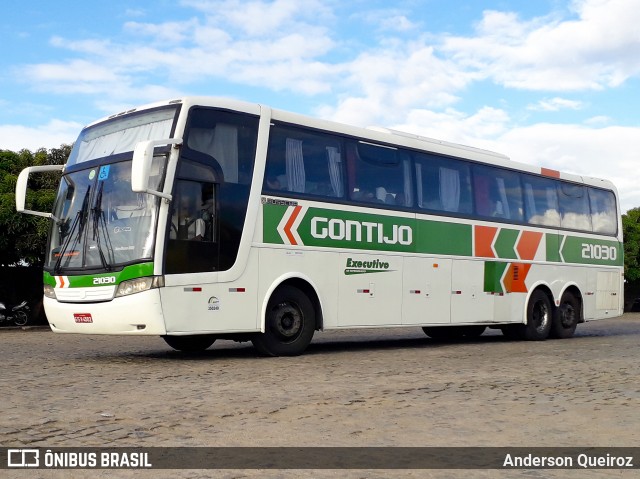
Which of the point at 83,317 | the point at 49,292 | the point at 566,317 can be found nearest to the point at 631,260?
the point at 566,317

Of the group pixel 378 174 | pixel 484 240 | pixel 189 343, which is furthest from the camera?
pixel 484 240

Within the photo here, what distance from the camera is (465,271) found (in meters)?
16.4

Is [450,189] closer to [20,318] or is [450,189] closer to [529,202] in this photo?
[529,202]

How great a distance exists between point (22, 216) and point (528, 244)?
1477 cm

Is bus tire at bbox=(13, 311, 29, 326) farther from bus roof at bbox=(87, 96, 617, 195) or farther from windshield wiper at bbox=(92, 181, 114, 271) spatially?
windshield wiper at bbox=(92, 181, 114, 271)

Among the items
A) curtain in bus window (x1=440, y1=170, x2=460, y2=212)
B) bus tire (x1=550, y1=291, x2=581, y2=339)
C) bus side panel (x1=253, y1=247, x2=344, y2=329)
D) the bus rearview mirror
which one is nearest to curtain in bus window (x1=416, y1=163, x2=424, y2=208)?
curtain in bus window (x1=440, y1=170, x2=460, y2=212)

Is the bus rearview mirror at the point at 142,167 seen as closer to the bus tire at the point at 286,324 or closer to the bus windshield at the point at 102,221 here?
the bus windshield at the point at 102,221

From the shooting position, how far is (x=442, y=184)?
52.6 ft

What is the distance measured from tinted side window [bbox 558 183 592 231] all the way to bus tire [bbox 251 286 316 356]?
8.63 m

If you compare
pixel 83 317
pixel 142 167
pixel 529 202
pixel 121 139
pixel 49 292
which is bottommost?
pixel 83 317

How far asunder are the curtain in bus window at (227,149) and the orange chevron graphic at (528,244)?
7.81 meters

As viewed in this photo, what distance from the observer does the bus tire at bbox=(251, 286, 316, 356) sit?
1266cm

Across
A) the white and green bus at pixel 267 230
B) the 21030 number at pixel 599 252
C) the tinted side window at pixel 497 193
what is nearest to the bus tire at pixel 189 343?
the white and green bus at pixel 267 230

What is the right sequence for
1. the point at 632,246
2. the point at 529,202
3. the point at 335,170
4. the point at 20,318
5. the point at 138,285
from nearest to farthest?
the point at 138,285 → the point at 335,170 → the point at 529,202 → the point at 20,318 → the point at 632,246
